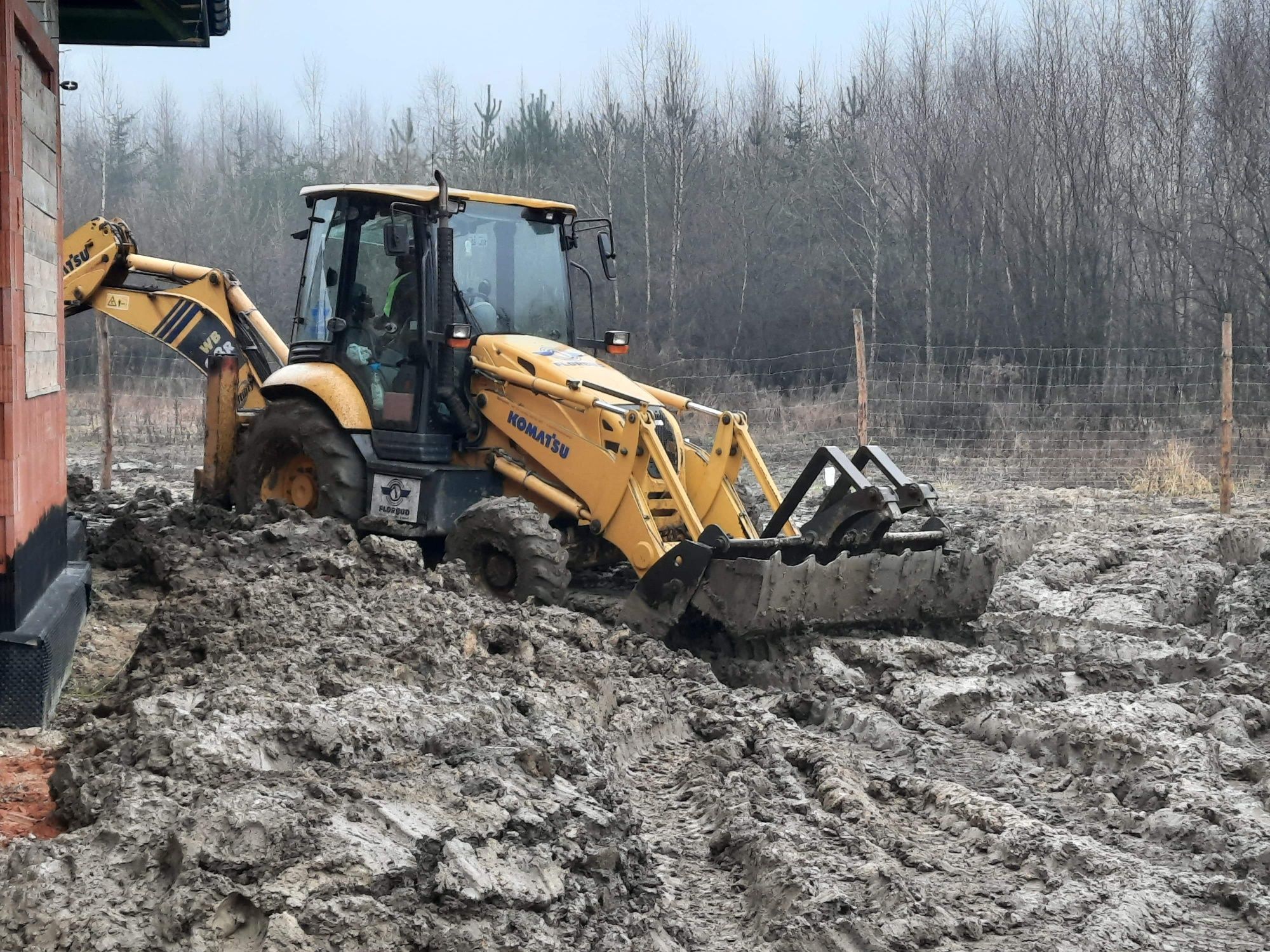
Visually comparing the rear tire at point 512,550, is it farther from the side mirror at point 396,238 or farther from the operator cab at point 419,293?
the side mirror at point 396,238

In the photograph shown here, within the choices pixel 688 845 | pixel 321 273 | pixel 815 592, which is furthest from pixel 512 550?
pixel 688 845

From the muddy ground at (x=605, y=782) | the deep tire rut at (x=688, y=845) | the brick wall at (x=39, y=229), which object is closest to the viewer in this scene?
the muddy ground at (x=605, y=782)

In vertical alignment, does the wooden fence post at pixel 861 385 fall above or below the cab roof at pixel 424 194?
below

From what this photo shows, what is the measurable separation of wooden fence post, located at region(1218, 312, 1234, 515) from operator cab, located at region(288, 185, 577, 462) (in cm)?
693

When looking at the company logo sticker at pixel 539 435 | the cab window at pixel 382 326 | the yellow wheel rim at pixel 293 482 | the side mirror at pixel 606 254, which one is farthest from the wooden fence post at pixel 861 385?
the yellow wheel rim at pixel 293 482

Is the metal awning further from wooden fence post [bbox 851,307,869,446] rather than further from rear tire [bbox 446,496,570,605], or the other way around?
wooden fence post [bbox 851,307,869,446]

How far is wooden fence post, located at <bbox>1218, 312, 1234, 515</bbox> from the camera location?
12.4 m

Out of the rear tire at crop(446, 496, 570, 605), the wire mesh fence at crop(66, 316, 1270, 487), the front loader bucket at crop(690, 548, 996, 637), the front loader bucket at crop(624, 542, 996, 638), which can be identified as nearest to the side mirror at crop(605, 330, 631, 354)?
the rear tire at crop(446, 496, 570, 605)

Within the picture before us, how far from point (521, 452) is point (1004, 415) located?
10.1 meters

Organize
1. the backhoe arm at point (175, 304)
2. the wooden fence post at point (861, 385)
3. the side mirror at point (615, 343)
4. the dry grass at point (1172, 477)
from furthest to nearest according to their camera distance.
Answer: the dry grass at point (1172, 477) < the wooden fence post at point (861, 385) < the backhoe arm at point (175, 304) < the side mirror at point (615, 343)

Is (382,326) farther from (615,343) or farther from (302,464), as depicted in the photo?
(615,343)

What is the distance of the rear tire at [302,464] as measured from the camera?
28.9 ft

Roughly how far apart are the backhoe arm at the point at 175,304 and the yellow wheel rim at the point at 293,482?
137 cm

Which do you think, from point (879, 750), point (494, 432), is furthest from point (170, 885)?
point (494, 432)
